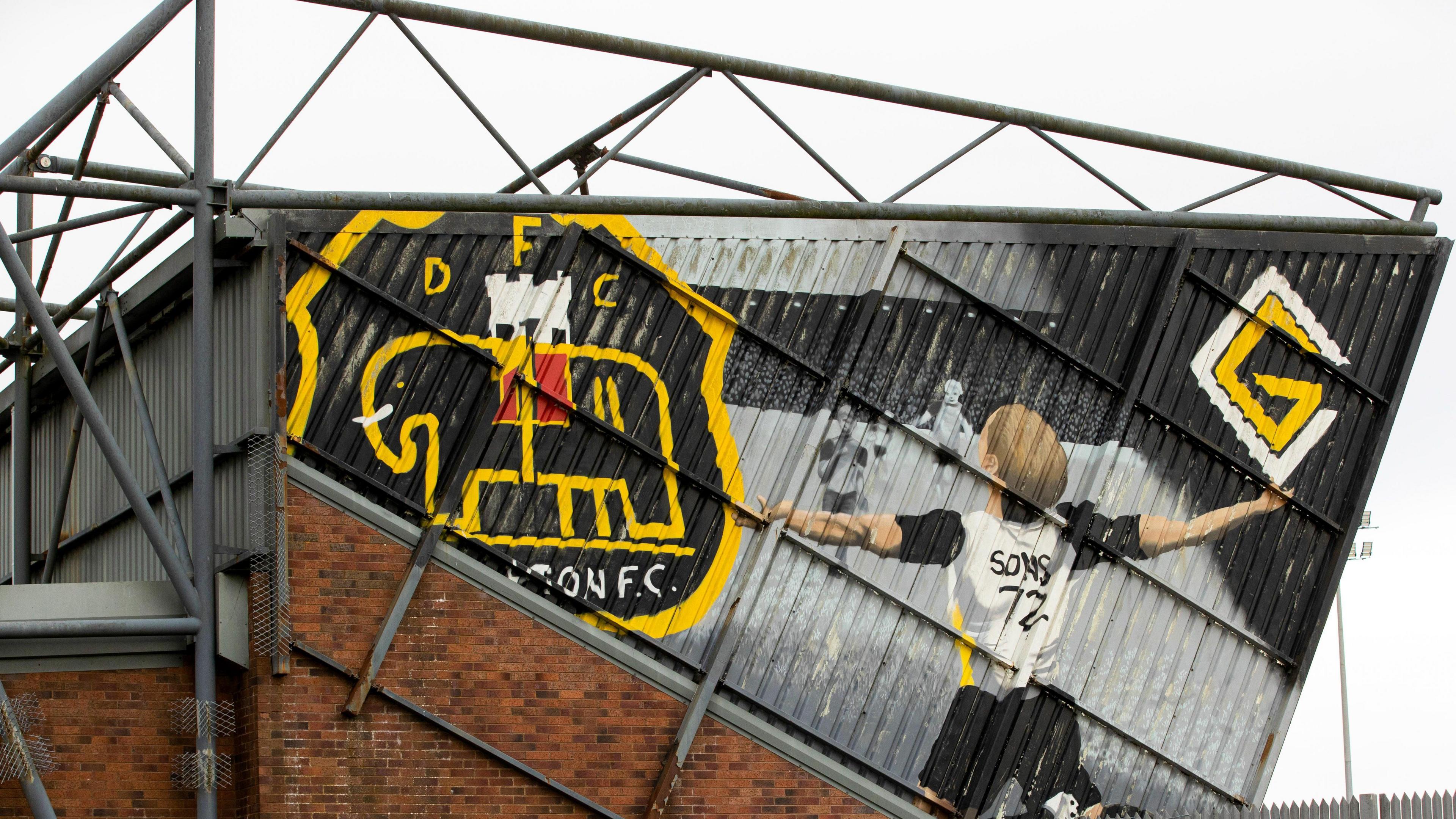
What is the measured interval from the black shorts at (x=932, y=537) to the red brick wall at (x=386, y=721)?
232cm

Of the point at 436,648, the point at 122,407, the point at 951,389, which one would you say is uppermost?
the point at 951,389

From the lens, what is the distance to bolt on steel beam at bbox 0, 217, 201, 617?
412 inches

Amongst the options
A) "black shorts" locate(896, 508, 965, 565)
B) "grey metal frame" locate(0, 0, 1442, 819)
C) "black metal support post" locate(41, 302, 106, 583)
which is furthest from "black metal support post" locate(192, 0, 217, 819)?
"black shorts" locate(896, 508, 965, 565)

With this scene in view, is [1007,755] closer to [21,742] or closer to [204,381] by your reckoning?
[204,381]

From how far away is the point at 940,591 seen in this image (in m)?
12.8

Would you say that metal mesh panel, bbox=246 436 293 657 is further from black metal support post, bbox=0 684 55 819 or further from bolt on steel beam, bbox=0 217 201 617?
black metal support post, bbox=0 684 55 819

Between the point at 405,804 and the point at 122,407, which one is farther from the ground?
the point at 122,407

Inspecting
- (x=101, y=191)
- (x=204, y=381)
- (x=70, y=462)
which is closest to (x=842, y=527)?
(x=204, y=381)

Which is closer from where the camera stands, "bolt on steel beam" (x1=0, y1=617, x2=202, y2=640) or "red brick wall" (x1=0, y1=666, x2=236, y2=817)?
"bolt on steel beam" (x1=0, y1=617, x2=202, y2=640)

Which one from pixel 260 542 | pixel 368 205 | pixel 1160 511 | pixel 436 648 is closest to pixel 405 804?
pixel 436 648

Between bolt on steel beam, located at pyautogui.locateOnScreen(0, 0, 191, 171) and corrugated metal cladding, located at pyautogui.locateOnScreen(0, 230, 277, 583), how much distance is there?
4.29 ft

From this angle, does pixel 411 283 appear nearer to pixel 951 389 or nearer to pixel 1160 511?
pixel 951 389

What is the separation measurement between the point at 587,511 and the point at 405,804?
252 cm

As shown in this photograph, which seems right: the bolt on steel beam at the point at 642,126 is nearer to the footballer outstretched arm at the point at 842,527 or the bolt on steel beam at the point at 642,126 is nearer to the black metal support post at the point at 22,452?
the footballer outstretched arm at the point at 842,527
